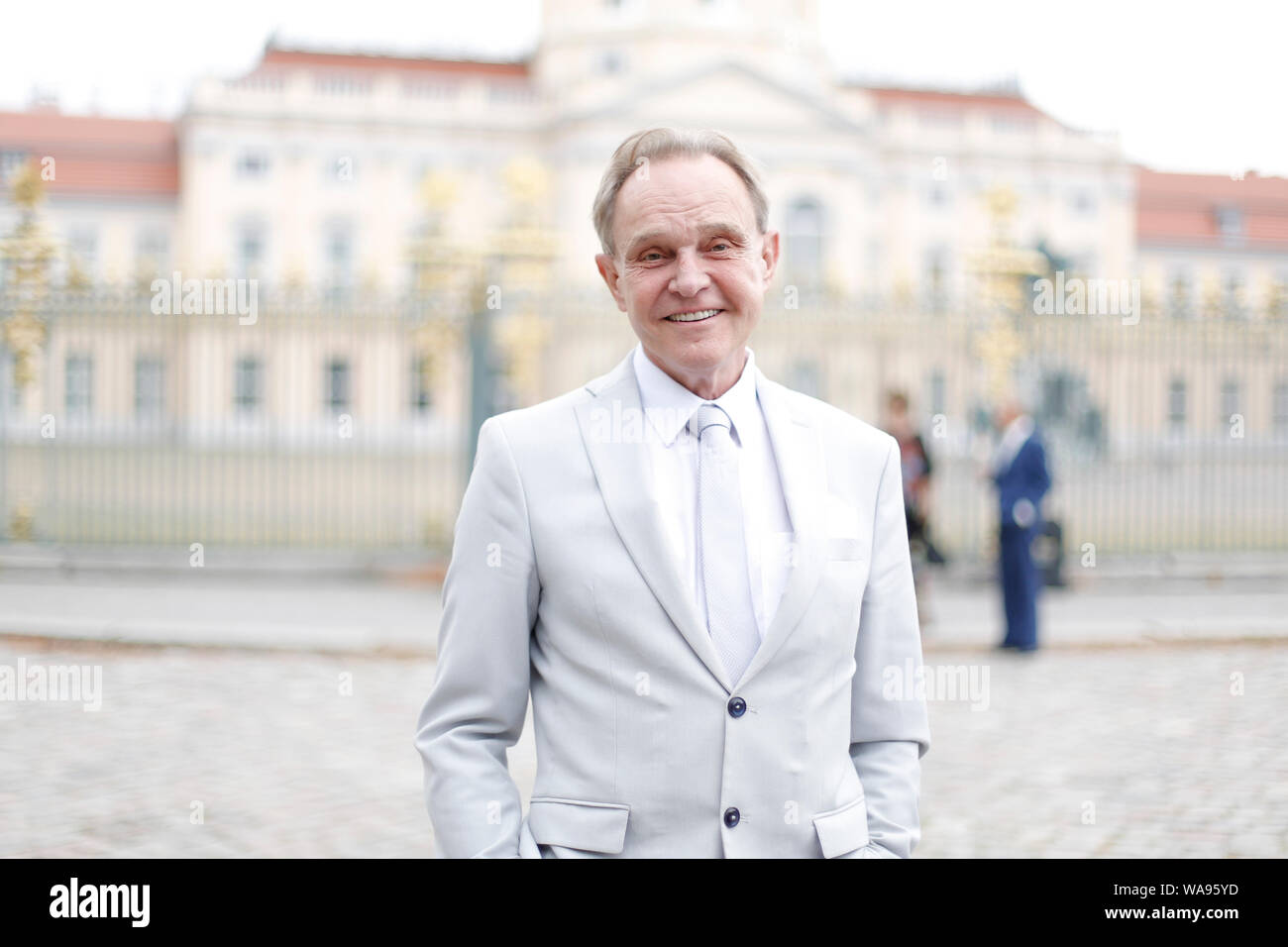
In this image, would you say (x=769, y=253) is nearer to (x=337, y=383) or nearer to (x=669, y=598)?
(x=669, y=598)

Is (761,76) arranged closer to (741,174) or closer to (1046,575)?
(1046,575)

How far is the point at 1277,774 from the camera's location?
18.7 ft

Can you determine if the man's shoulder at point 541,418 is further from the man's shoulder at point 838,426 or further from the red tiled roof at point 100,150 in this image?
the red tiled roof at point 100,150

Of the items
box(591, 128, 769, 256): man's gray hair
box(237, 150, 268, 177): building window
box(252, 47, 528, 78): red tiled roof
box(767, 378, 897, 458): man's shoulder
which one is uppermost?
box(252, 47, 528, 78): red tiled roof

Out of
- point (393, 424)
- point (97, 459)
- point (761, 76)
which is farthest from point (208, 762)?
point (761, 76)

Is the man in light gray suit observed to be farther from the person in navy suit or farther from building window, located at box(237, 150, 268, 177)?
building window, located at box(237, 150, 268, 177)

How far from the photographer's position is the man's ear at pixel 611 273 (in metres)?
2.07

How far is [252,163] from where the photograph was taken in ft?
143

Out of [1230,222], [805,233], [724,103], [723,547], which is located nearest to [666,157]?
[723,547]

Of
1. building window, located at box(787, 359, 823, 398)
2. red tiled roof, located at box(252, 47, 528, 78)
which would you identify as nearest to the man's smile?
building window, located at box(787, 359, 823, 398)

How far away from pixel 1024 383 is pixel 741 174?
12169 millimetres

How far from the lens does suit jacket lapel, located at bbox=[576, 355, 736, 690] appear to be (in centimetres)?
190

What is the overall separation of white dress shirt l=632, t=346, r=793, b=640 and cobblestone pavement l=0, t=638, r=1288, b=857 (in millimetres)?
3029

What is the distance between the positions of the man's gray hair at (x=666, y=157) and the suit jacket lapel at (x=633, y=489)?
0.76ft
